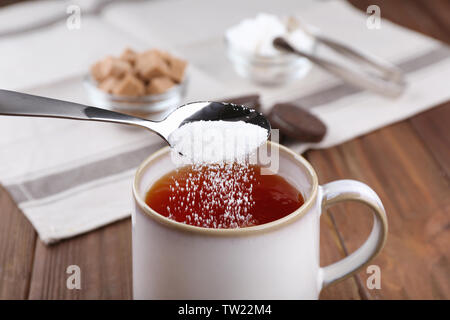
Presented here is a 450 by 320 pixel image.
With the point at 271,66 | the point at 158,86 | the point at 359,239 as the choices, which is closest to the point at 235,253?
the point at 359,239

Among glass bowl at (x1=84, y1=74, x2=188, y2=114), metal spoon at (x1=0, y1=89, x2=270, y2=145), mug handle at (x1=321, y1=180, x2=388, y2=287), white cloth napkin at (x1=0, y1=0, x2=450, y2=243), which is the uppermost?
metal spoon at (x1=0, y1=89, x2=270, y2=145)

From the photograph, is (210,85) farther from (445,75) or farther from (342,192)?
(342,192)

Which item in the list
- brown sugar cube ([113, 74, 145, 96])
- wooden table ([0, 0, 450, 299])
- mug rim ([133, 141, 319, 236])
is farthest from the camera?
brown sugar cube ([113, 74, 145, 96])

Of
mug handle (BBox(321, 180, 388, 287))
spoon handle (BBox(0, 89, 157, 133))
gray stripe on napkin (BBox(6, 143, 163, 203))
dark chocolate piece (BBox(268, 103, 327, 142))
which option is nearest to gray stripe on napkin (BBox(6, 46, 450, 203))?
gray stripe on napkin (BBox(6, 143, 163, 203))

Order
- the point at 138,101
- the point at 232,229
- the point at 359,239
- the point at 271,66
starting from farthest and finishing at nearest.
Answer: the point at 271,66 < the point at 138,101 < the point at 359,239 < the point at 232,229

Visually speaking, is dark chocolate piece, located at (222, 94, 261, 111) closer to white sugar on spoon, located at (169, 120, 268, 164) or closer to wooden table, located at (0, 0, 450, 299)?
wooden table, located at (0, 0, 450, 299)

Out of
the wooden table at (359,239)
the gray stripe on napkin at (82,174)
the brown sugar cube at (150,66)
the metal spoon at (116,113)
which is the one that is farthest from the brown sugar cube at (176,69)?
the metal spoon at (116,113)

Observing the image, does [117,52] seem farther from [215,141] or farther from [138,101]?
[215,141]
